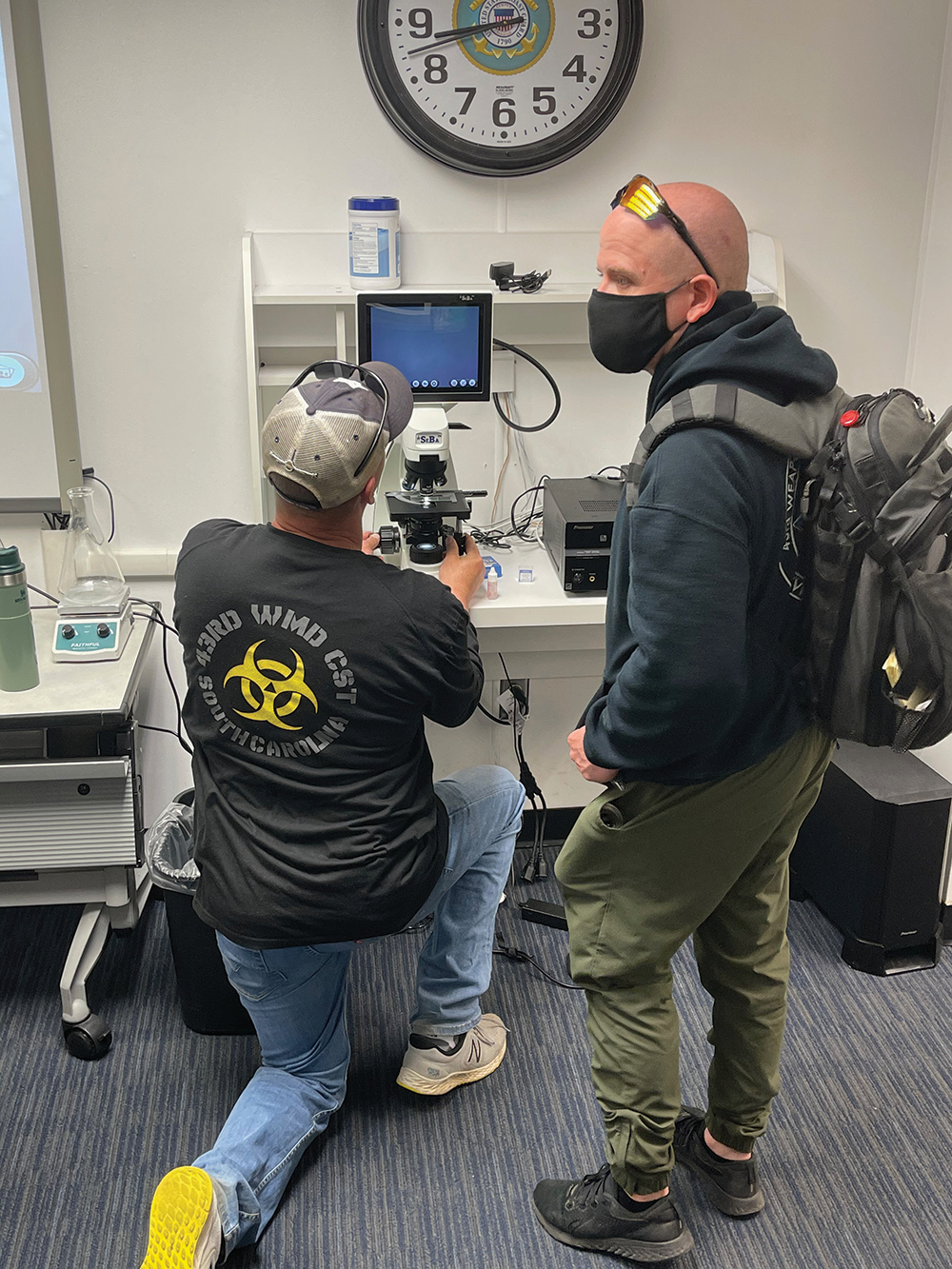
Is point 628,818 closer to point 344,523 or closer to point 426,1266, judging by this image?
point 344,523

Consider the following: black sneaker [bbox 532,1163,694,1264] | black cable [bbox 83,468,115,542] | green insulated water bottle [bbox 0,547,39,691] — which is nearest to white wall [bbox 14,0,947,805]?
black cable [bbox 83,468,115,542]

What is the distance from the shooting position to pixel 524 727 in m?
2.74

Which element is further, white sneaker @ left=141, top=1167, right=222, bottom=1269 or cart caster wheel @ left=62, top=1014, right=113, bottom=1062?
cart caster wheel @ left=62, top=1014, right=113, bottom=1062

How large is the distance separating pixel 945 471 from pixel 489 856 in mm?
1013

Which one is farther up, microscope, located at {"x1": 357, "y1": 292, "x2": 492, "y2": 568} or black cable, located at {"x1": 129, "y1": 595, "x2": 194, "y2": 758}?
microscope, located at {"x1": 357, "y1": 292, "x2": 492, "y2": 568}

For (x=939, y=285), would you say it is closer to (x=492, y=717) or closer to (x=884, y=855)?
(x=884, y=855)

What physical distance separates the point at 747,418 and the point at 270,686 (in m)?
0.72

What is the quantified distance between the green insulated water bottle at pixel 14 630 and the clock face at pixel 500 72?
116 centimetres

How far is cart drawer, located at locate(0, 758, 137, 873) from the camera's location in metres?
2.02

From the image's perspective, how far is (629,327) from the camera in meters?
1.47

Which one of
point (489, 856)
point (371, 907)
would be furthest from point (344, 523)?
point (489, 856)

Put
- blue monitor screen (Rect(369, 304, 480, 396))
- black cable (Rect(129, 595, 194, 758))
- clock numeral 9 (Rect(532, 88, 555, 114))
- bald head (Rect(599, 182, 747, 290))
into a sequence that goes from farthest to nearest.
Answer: black cable (Rect(129, 595, 194, 758)) → clock numeral 9 (Rect(532, 88, 555, 114)) → blue monitor screen (Rect(369, 304, 480, 396)) → bald head (Rect(599, 182, 747, 290))

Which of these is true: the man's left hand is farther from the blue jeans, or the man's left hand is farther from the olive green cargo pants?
the blue jeans

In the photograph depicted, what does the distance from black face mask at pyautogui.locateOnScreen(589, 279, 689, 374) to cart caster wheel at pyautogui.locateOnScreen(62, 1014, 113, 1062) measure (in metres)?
1.52
